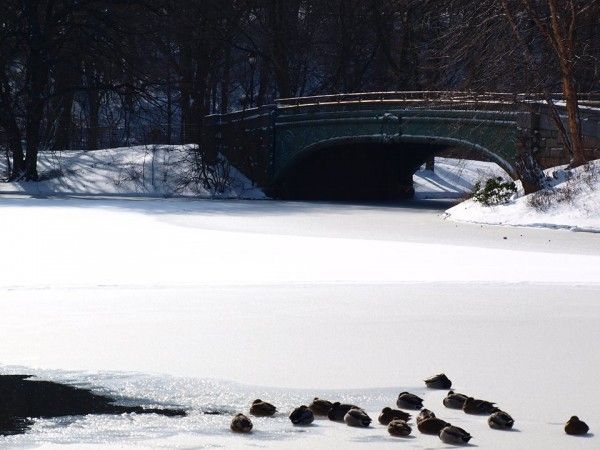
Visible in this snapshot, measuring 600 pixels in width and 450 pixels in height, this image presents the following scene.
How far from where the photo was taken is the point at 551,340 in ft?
35.5

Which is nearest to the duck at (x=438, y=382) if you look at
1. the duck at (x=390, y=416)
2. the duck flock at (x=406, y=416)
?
the duck flock at (x=406, y=416)

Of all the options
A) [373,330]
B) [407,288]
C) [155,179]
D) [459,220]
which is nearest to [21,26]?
[155,179]

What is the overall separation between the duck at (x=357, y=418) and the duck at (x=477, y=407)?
0.67 m

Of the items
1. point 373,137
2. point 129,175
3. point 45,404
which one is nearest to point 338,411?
point 45,404

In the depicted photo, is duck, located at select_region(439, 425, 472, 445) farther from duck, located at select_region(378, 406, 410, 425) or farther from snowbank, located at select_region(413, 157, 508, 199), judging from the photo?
snowbank, located at select_region(413, 157, 508, 199)

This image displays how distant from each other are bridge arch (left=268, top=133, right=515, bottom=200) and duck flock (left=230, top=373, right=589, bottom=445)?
111 ft

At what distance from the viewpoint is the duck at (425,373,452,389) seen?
28.2ft

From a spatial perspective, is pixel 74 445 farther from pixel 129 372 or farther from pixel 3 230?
pixel 3 230

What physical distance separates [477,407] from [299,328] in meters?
3.78

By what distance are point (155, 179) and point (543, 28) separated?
17946 mm

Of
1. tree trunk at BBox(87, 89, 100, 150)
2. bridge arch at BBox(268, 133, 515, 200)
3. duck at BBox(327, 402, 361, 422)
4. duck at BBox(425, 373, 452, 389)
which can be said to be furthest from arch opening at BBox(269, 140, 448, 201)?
duck at BBox(327, 402, 361, 422)

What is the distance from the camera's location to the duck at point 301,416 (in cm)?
750

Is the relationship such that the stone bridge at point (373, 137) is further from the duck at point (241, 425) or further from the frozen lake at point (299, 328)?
the duck at point (241, 425)

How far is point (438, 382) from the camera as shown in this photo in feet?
28.2
